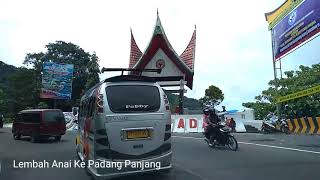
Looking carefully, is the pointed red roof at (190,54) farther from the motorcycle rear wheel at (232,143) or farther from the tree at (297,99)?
the motorcycle rear wheel at (232,143)

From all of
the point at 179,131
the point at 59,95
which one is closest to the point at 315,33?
the point at 179,131

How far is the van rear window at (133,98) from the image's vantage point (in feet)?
30.7

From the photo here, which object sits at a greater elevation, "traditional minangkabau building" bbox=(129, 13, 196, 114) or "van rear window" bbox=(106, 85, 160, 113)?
"traditional minangkabau building" bbox=(129, 13, 196, 114)

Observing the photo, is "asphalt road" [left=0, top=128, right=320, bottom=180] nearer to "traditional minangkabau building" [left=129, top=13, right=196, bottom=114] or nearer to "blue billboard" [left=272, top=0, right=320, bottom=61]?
"blue billboard" [left=272, top=0, right=320, bottom=61]

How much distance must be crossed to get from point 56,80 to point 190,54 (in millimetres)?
15273

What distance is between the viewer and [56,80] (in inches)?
1804

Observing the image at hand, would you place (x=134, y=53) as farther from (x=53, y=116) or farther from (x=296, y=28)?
(x=53, y=116)

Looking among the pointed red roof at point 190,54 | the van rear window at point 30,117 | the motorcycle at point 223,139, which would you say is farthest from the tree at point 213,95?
the motorcycle at point 223,139

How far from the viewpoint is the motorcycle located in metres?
15.5

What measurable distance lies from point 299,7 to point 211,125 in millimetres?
14494

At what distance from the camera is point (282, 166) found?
11398 millimetres

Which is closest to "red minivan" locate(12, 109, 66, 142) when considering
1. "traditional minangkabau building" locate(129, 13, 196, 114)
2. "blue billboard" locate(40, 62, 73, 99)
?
"blue billboard" locate(40, 62, 73, 99)

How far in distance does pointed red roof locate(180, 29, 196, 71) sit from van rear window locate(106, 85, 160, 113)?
40.3m

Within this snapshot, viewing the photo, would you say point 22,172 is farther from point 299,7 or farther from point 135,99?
point 299,7
